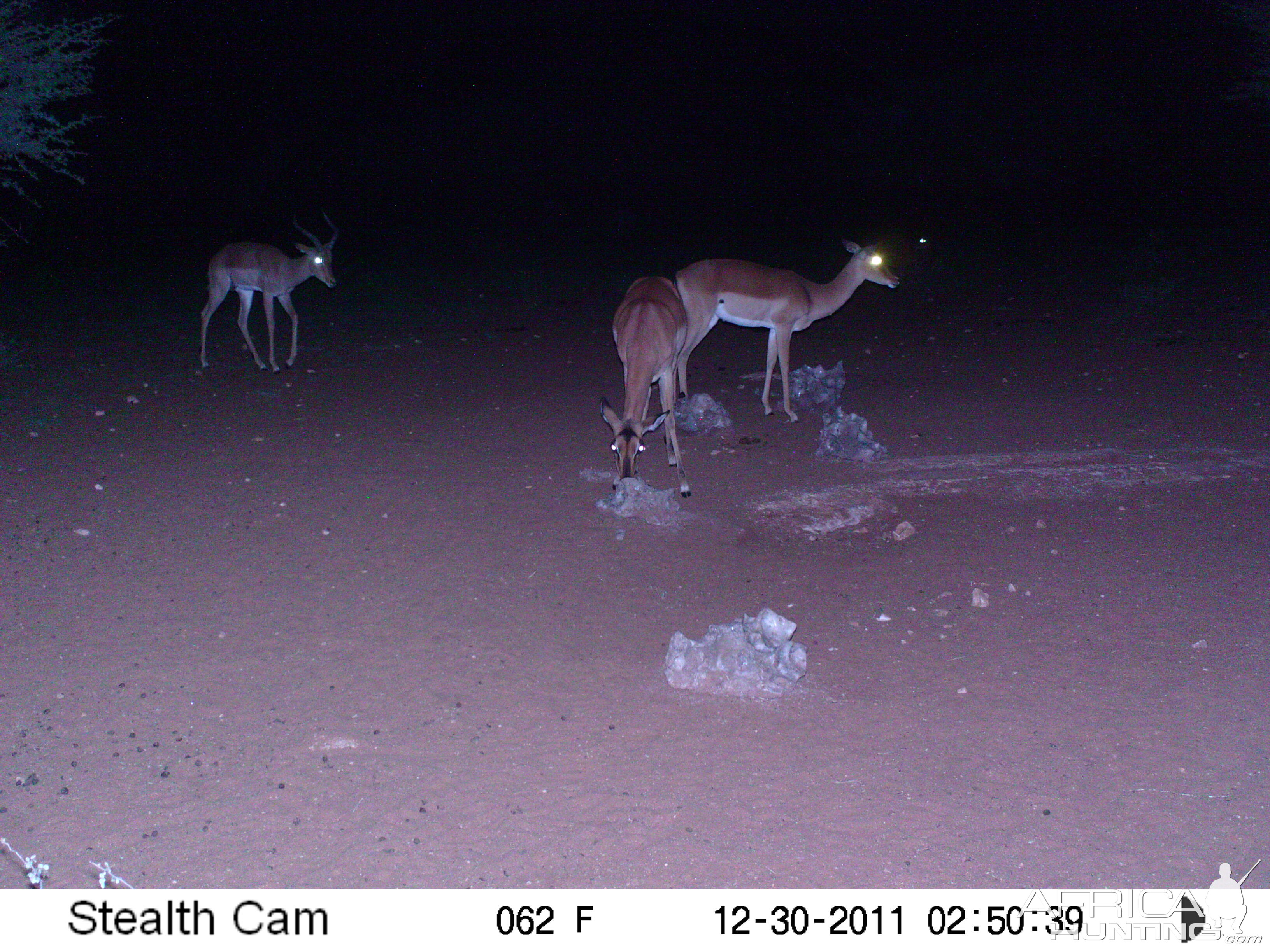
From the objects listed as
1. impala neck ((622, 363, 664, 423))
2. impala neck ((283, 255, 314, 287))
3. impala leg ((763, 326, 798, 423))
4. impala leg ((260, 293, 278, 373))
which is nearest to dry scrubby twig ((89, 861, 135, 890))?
impala neck ((622, 363, 664, 423))

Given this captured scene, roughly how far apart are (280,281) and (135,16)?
2929 cm

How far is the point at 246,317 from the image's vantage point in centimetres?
1255

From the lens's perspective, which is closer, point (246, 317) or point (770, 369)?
point (770, 369)

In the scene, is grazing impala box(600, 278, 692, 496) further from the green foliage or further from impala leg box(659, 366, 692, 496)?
the green foliage

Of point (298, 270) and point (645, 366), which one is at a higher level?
point (298, 270)

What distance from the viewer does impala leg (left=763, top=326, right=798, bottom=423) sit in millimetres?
10484

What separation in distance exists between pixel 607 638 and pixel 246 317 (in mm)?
8324

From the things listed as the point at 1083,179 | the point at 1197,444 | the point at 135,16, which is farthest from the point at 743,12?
the point at 1197,444

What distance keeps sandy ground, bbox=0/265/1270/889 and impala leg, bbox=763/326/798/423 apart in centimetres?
30

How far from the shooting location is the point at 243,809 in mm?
4383

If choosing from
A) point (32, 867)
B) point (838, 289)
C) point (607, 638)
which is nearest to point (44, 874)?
point (32, 867)

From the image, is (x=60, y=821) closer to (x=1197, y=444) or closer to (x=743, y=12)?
(x=1197, y=444)

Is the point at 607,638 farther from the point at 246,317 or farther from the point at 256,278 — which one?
the point at 246,317

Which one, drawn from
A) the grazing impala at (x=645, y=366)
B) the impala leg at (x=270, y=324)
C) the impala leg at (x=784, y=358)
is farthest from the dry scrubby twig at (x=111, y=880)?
the impala leg at (x=270, y=324)
